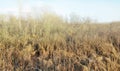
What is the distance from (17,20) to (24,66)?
9.53 ft

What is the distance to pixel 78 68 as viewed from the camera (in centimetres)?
712

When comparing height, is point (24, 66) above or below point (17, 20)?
below

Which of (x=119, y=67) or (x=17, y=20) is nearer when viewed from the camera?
(x=119, y=67)

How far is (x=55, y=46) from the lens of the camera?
325 inches

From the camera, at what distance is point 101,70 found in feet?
22.5

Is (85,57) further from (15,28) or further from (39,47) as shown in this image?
(15,28)

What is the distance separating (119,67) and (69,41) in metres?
2.03

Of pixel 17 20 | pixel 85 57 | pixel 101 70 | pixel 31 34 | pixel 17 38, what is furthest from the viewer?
pixel 17 20

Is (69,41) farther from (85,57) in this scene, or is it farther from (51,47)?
(85,57)

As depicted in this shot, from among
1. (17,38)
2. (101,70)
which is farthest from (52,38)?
(101,70)

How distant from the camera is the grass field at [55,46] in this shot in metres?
7.21

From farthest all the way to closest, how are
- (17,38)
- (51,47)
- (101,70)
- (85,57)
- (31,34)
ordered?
(31,34)
(17,38)
(51,47)
(85,57)
(101,70)

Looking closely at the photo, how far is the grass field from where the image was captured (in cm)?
721

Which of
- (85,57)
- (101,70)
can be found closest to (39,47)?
(85,57)
